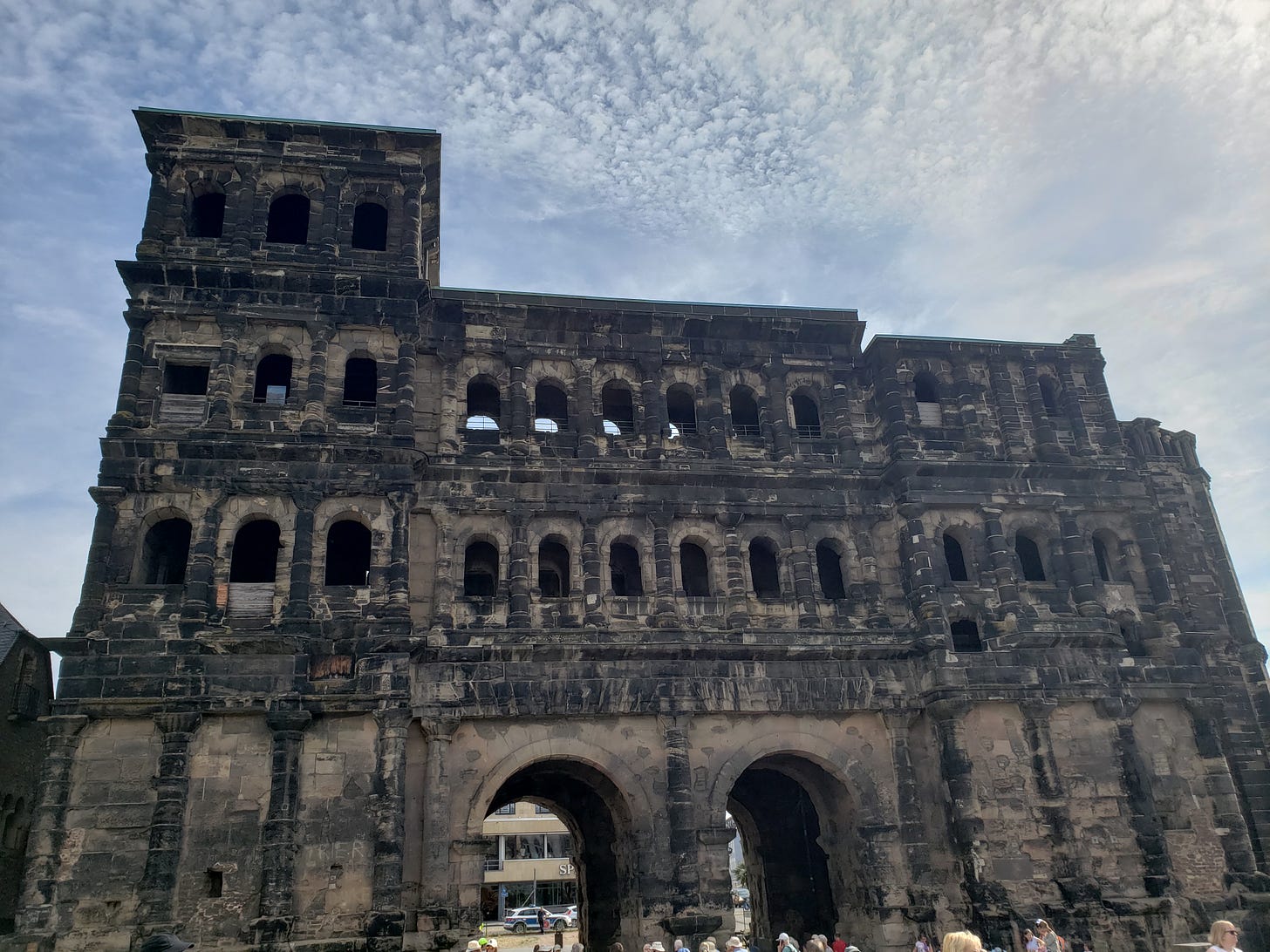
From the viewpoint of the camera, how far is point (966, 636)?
81.5 feet

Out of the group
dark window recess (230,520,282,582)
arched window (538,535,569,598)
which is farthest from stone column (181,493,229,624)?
arched window (538,535,569,598)

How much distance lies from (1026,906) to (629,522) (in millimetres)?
12360

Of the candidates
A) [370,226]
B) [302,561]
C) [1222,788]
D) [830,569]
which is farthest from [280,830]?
[1222,788]

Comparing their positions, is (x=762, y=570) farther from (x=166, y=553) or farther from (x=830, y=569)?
(x=166, y=553)

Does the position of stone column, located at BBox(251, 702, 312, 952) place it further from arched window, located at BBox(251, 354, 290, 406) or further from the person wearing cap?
the person wearing cap

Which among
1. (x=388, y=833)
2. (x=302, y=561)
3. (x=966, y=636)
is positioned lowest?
(x=388, y=833)

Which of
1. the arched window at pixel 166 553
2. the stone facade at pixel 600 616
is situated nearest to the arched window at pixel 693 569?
the stone facade at pixel 600 616

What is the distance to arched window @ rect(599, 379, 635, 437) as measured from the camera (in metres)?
26.0

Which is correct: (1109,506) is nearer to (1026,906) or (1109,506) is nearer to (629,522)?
(1026,906)

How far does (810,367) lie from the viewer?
27.0m

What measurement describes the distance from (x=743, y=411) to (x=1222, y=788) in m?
15.1

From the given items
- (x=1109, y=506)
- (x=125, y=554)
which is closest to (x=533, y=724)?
(x=125, y=554)

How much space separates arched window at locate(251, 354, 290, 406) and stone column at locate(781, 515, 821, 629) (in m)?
13.0

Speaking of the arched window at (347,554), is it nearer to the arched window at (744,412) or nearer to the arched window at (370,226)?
the arched window at (370,226)
